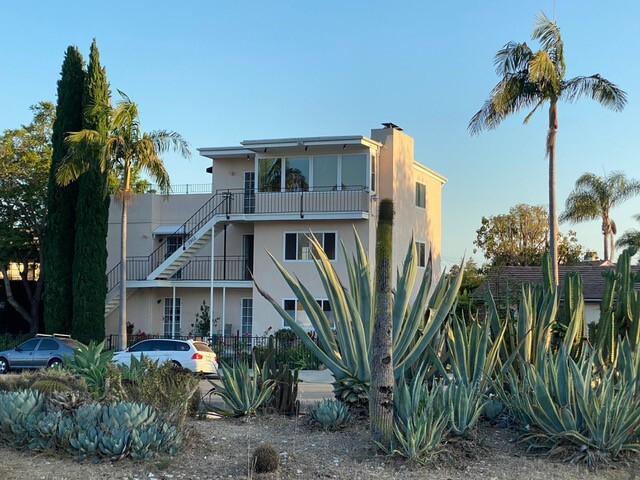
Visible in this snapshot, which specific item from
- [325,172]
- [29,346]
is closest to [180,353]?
[29,346]

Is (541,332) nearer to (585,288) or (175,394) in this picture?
(175,394)

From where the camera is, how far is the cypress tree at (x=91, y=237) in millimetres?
33094

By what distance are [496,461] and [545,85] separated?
69.0 feet

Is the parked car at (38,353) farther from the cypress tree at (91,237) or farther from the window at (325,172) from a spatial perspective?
the window at (325,172)

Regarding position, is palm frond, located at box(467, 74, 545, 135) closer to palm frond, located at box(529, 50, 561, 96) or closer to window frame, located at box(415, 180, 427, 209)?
palm frond, located at box(529, 50, 561, 96)

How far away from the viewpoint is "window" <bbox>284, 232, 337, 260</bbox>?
3366cm

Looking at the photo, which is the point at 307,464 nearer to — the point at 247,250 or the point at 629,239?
the point at 247,250

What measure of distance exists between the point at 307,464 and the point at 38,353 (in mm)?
20138

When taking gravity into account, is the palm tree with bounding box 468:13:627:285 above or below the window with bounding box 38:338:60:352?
above

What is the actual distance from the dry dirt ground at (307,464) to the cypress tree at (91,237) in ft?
78.8

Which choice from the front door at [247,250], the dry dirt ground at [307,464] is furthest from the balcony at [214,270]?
the dry dirt ground at [307,464]

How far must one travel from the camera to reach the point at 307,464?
9.12m

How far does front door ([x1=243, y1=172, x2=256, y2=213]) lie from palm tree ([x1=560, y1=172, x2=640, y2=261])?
74.1 feet

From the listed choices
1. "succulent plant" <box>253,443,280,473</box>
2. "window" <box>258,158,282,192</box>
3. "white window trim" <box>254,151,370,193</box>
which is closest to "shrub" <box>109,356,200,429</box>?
"succulent plant" <box>253,443,280,473</box>
